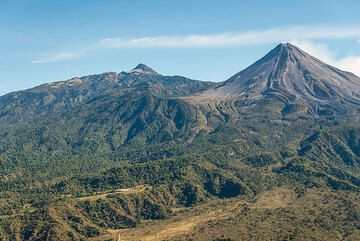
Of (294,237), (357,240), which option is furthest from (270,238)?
(357,240)

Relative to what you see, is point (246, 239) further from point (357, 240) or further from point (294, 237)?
point (357, 240)

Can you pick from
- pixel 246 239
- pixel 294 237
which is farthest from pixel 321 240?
pixel 246 239

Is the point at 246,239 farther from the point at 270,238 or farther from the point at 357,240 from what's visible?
the point at 357,240

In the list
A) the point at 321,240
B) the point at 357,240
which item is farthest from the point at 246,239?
the point at 357,240

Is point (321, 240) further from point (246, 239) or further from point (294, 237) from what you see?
point (246, 239)
